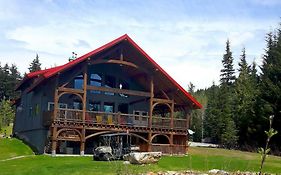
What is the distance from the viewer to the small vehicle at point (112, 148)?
908 inches

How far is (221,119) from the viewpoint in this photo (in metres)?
56.2

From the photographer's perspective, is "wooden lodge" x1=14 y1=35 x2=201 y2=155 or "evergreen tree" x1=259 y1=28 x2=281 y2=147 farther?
"evergreen tree" x1=259 y1=28 x2=281 y2=147

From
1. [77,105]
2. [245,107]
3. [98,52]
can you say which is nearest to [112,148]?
[98,52]

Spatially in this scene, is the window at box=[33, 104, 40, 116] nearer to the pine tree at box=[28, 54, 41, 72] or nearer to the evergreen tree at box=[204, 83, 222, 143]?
the evergreen tree at box=[204, 83, 222, 143]

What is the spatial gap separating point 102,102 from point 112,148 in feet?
28.2

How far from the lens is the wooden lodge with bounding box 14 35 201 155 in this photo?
30.0m

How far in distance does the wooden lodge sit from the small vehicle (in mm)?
1174

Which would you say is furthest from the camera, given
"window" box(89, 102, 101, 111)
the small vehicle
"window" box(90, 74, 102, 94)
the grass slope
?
"window" box(89, 102, 101, 111)

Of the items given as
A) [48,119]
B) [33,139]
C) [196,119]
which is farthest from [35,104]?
[196,119]

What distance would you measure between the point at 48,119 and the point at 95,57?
6008 mm

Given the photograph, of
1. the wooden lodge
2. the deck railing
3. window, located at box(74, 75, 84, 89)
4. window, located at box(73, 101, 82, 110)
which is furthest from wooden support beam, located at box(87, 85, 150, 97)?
window, located at box(73, 101, 82, 110)

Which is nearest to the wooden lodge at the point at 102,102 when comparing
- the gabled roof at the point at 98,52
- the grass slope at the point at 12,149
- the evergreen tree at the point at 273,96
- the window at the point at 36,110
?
the gabled roof at the point at 98,52

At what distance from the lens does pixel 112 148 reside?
27188 millimetres

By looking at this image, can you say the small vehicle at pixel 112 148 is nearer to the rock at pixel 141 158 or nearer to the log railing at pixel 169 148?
the rock at pixel 141 158
